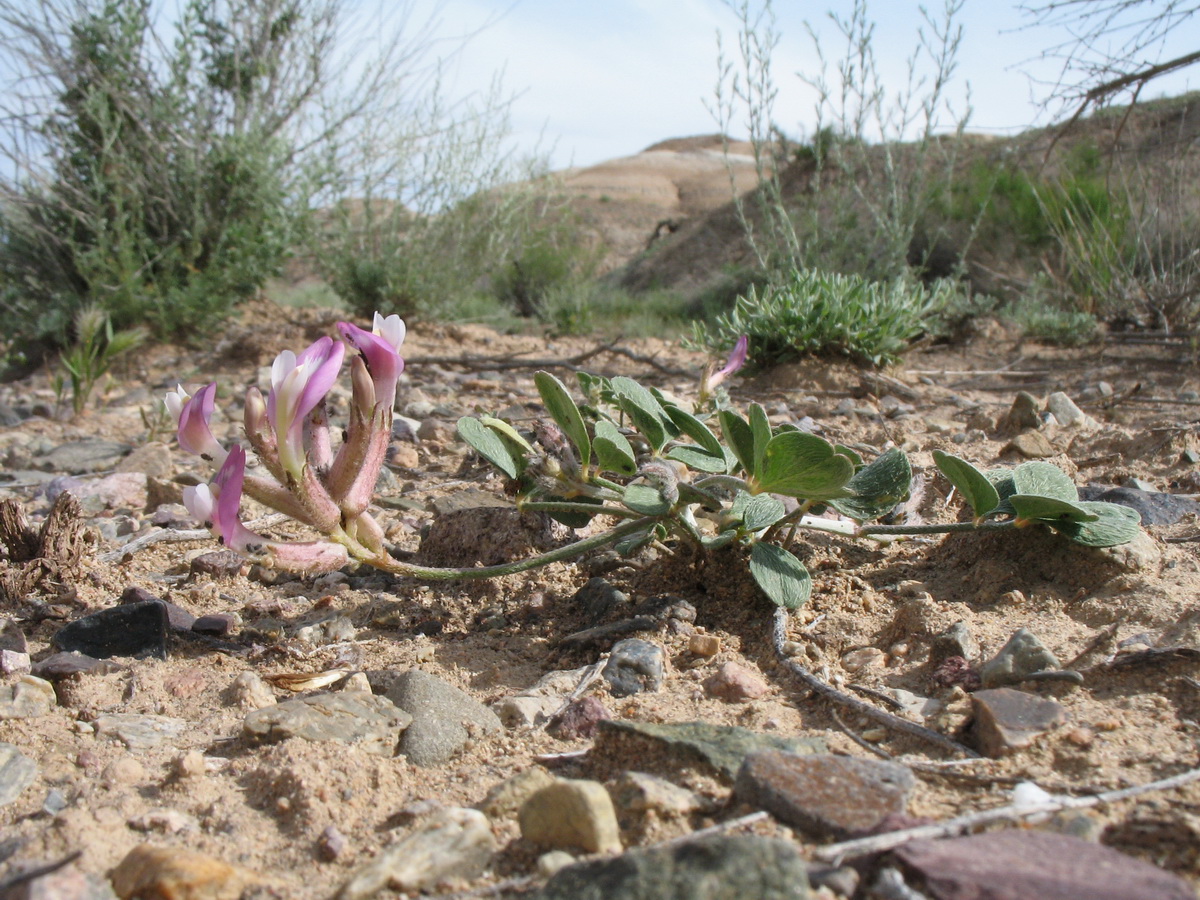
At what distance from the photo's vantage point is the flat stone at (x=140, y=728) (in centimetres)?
134

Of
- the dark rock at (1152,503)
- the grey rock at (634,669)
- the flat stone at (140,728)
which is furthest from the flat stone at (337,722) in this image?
the dark rock at (1152,503)

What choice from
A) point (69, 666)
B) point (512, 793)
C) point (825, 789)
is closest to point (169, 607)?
point (69, 666)

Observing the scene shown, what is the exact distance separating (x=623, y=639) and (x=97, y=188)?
5534 mm

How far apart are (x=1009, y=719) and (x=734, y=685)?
1.30ft

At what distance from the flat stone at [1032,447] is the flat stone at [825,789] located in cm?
189

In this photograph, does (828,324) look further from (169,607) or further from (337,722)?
(337,722)

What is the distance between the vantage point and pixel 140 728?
4.52 feet

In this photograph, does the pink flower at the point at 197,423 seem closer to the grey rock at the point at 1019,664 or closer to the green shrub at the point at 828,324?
the grey rock at the point at 1019,664

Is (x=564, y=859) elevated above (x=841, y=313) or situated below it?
below

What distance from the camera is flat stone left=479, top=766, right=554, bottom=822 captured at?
108cm

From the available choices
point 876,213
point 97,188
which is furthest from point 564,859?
point 97,188

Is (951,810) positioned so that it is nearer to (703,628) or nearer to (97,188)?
(703,628)

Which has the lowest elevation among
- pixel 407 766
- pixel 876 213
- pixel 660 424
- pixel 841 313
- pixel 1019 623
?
pixel 407 766

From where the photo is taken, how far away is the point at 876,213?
5750 mm
